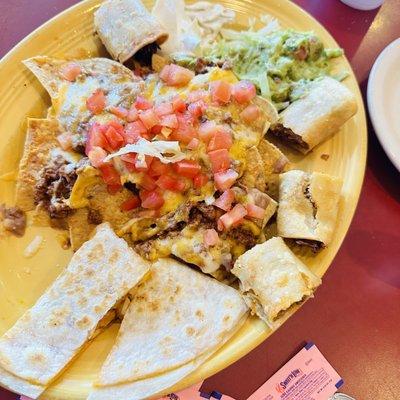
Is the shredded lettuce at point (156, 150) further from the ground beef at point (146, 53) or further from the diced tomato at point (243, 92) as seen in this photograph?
the ground beef at point (146, 53)

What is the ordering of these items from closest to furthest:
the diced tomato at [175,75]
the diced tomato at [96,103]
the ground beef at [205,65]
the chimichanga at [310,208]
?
the chimichanga at [310,208] → the diced tomato at [96,103] → the diced tomato at [175,75] → the ground beef at [205,65]

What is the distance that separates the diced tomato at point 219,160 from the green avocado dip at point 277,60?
58 cm

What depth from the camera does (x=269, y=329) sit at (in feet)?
7.07

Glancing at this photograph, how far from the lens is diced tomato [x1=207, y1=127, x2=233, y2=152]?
2.42 metres

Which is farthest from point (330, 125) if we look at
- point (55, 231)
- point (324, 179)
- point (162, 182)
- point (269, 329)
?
point (55, 231)

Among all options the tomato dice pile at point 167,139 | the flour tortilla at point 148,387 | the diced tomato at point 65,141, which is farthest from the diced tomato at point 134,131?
the flour tortilla at point 148,387

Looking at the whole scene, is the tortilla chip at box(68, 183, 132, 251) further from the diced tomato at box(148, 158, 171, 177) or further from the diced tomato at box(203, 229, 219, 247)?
the diced tomato at box(203, 229, 219, 247)

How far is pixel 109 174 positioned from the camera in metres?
2.39

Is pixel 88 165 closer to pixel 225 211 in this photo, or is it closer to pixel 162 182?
pixel 162 182

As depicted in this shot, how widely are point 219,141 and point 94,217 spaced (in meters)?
0.73

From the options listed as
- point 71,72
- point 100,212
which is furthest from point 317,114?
point 71,72

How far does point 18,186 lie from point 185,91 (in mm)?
991

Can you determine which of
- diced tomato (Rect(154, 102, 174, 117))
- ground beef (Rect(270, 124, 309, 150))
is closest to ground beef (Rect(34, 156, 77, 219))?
diced tomato (Rect(154, 102, 174, 117))

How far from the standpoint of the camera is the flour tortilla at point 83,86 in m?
2.55
